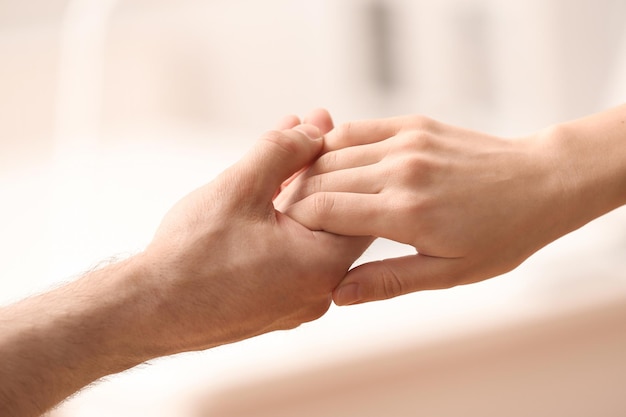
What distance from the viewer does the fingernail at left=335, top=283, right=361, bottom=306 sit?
1264 mm

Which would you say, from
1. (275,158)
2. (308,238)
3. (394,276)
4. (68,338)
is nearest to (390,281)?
(394,276)

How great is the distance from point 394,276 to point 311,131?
302 mm

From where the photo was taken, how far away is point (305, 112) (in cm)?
273

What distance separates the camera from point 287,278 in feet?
4.07

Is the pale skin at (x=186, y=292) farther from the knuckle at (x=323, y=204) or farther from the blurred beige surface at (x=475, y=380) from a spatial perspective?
the blurred beige surface at (x=475, y=380)

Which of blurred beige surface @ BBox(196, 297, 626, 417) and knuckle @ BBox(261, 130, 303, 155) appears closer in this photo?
knuckle @ BBox(261, 130, 303, 155)

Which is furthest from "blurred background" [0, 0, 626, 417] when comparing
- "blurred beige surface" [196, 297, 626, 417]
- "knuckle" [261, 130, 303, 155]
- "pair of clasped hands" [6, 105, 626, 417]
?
"knuckle" [261, 130, 303, 155]

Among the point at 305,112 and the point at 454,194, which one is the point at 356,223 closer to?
the point at 454,194

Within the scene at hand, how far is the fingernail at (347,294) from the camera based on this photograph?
126 cm

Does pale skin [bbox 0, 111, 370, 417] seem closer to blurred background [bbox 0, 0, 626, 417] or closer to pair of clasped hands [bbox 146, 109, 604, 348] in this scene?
pair of clasped hands [bbox 146, 109, 604, 348]

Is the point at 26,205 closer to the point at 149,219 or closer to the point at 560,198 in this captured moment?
the point at 149,219

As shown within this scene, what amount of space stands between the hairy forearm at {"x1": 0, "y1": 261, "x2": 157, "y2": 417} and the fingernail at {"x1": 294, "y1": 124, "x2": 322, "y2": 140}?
0.37m

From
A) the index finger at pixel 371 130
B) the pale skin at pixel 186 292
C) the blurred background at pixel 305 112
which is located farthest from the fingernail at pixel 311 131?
the blurred background at pixel 305 112

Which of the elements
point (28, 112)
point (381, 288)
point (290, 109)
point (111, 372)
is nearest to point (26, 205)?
point (28, 112)
